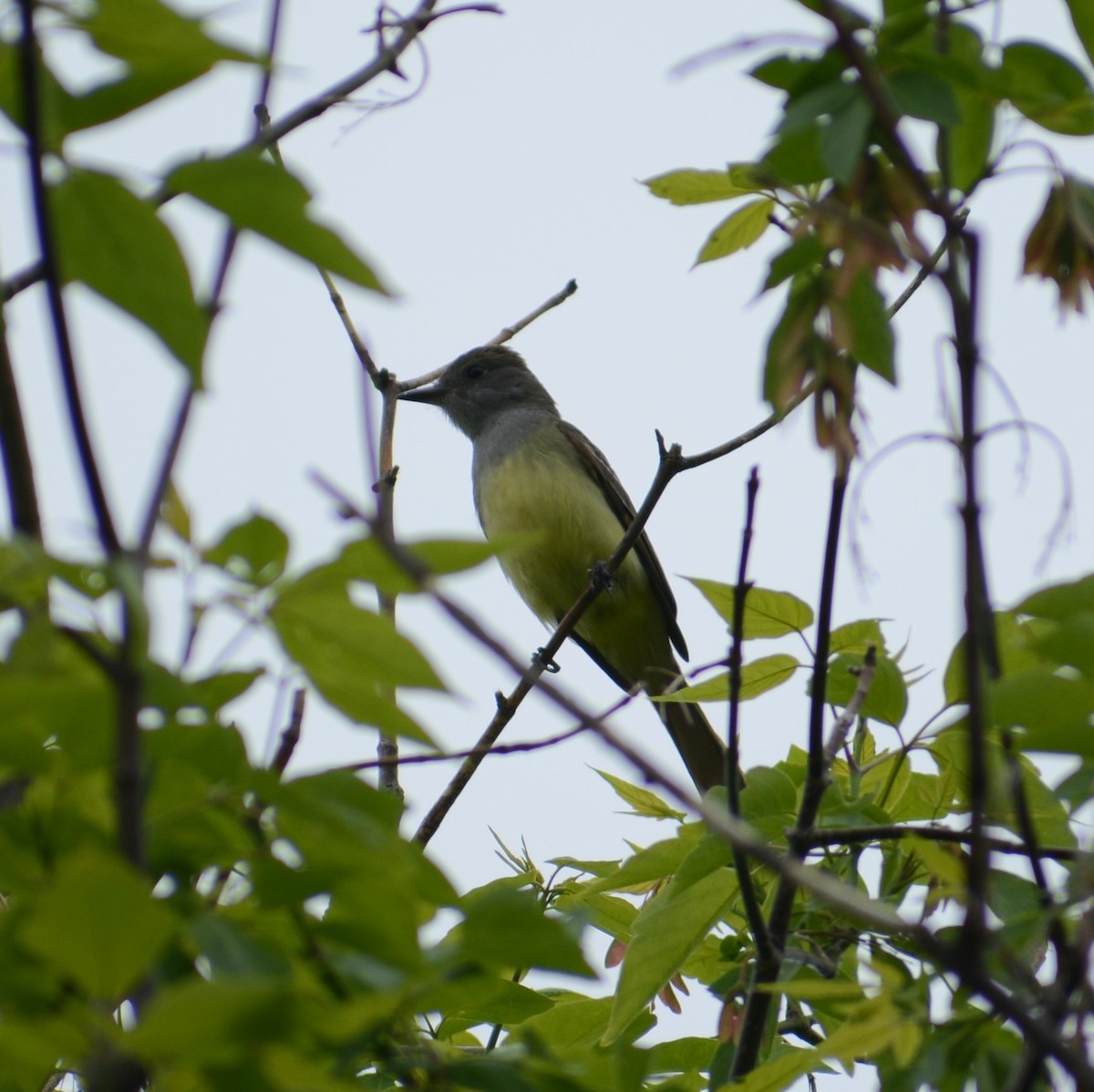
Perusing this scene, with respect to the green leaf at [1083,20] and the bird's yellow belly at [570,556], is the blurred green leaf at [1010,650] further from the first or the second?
the bird's yellow belly at [570,556]

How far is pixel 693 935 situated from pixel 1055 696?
4.08 ft

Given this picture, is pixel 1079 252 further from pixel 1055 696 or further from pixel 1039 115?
pixel 1055 696

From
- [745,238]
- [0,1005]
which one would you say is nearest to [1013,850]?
[745,238]

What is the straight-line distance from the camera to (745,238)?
2.59 m

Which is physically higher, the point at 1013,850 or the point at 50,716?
the point at 1013,850

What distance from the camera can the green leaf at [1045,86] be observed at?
188 cm

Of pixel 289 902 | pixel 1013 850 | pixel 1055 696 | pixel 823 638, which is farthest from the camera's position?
pixel 823 638

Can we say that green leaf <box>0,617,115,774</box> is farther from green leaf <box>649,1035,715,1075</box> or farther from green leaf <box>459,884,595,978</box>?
green leaf <box>649,1035,715,1075</box>

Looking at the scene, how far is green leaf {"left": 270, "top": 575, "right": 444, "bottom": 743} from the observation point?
Answer: 5.47ft

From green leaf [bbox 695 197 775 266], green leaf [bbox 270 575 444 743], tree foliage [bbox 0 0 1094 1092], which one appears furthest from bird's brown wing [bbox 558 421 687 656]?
green leaf [bbox 270 575 444 743]

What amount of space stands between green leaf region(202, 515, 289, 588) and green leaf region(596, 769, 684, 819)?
214 cm

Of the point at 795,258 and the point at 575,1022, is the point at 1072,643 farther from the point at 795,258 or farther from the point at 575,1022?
the point at 575,1022

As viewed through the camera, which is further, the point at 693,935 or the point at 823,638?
the point at 693,935

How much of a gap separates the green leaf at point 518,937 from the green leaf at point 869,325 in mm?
810
